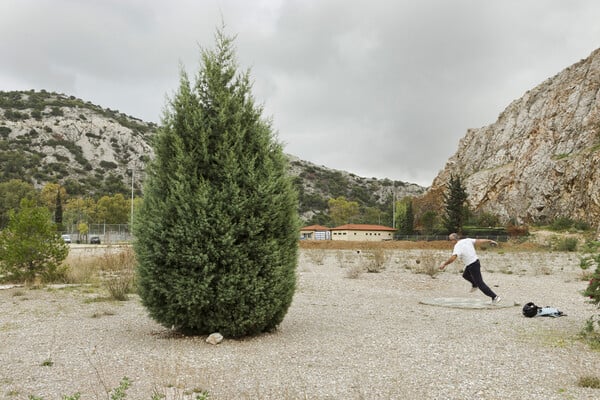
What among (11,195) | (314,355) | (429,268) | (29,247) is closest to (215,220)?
(314,355)

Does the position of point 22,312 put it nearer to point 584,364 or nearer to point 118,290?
point 118,290

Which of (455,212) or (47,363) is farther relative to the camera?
(455,212)

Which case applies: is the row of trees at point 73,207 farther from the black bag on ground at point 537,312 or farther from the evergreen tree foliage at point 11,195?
the black bag on ground at point 537,312

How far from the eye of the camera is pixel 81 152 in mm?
96750

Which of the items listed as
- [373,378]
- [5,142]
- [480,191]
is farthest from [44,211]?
[5,142]

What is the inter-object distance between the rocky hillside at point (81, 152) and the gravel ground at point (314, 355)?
7375 cm

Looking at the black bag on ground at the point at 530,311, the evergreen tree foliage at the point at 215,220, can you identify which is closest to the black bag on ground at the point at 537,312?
the black bag on ground at the point at 530,311

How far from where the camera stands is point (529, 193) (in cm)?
7062

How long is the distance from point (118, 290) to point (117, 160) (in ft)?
313

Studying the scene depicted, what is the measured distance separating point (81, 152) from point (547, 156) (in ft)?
276

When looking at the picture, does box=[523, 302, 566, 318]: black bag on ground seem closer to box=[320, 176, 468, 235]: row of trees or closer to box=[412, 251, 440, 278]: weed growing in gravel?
box=[412, 251, 440, 278]: weed growing in gravel

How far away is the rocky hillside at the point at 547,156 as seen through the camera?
61106mm

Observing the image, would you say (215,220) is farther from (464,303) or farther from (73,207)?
(73,207)

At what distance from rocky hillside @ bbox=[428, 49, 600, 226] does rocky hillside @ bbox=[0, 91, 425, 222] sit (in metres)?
17.8
